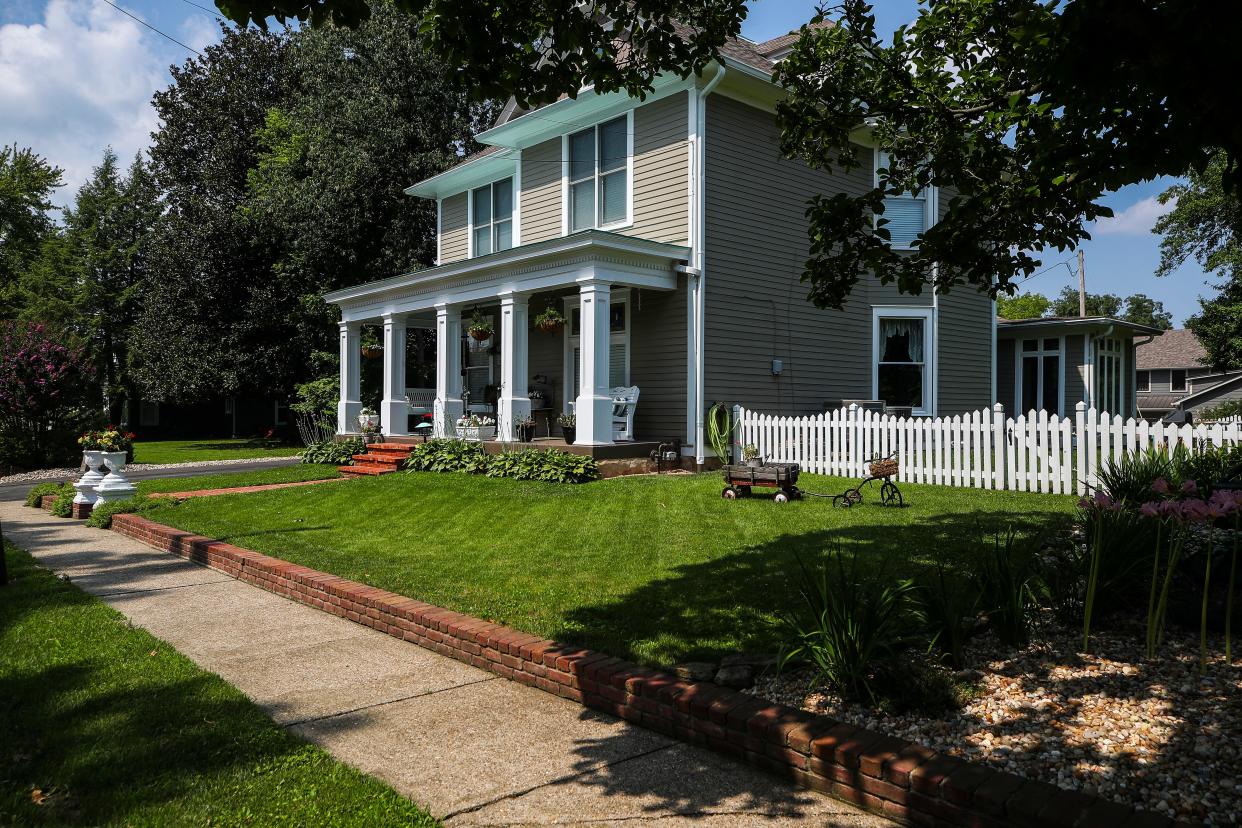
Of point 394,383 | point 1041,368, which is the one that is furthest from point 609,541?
point 1041,368

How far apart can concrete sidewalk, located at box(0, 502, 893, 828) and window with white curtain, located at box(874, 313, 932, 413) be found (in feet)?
45.5

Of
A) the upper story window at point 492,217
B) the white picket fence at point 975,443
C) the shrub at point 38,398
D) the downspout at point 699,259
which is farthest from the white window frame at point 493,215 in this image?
the shrub at point 38,398

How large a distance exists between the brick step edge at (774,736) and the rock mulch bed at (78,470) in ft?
53.0

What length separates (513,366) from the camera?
14.5 m

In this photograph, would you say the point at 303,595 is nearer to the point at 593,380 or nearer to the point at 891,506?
the point at 891,506

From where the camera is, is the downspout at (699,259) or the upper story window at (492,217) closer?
the downspout at (699,259)

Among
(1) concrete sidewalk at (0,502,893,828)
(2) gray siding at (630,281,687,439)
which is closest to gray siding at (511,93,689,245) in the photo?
(2) gray siding at (630,281,687,439)

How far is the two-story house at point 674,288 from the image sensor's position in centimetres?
1395

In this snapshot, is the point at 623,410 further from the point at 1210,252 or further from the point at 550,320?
the point at 1210,252

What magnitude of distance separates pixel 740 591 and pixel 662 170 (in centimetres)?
1061

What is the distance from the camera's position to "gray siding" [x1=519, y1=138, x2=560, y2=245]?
1673 cm

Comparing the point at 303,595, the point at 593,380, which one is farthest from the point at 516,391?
the point at 303,595

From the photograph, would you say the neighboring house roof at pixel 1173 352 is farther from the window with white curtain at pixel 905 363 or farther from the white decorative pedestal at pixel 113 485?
the white decorative pedestal at pixel 113 485

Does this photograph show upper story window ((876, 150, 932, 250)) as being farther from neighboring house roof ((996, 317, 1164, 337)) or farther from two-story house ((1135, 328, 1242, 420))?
two-story house ((1135, 328, 1242, 420))
